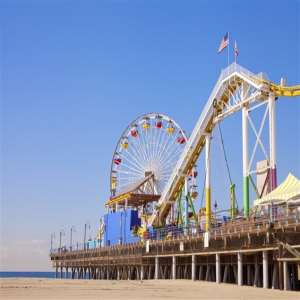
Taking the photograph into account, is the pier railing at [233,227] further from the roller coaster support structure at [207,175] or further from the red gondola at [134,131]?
the red gondola at [134,131]

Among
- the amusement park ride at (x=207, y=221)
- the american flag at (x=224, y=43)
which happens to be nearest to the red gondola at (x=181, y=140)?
the amusement park ride at (x=207, y=221)

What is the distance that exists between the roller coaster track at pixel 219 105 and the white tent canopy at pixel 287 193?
6.93 metres

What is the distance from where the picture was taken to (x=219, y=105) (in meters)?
41.0

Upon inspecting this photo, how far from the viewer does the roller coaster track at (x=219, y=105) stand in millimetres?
34938

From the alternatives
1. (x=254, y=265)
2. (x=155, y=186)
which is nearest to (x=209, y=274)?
(x=254, y=265)

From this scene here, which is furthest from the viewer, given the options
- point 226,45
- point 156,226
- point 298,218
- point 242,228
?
point 156,226

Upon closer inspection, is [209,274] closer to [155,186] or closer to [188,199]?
[188,199]

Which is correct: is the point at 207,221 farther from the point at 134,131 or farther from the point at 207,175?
the point at 134,131

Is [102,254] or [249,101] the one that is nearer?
[249,101]

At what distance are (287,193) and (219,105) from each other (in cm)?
1390

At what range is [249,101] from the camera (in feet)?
120

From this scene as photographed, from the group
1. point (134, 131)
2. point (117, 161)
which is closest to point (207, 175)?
point (134, 131)

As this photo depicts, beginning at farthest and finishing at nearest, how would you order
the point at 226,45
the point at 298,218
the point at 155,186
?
the point at 155,186 → the point at 226,45 → the point at 298,218

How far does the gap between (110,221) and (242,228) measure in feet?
101
